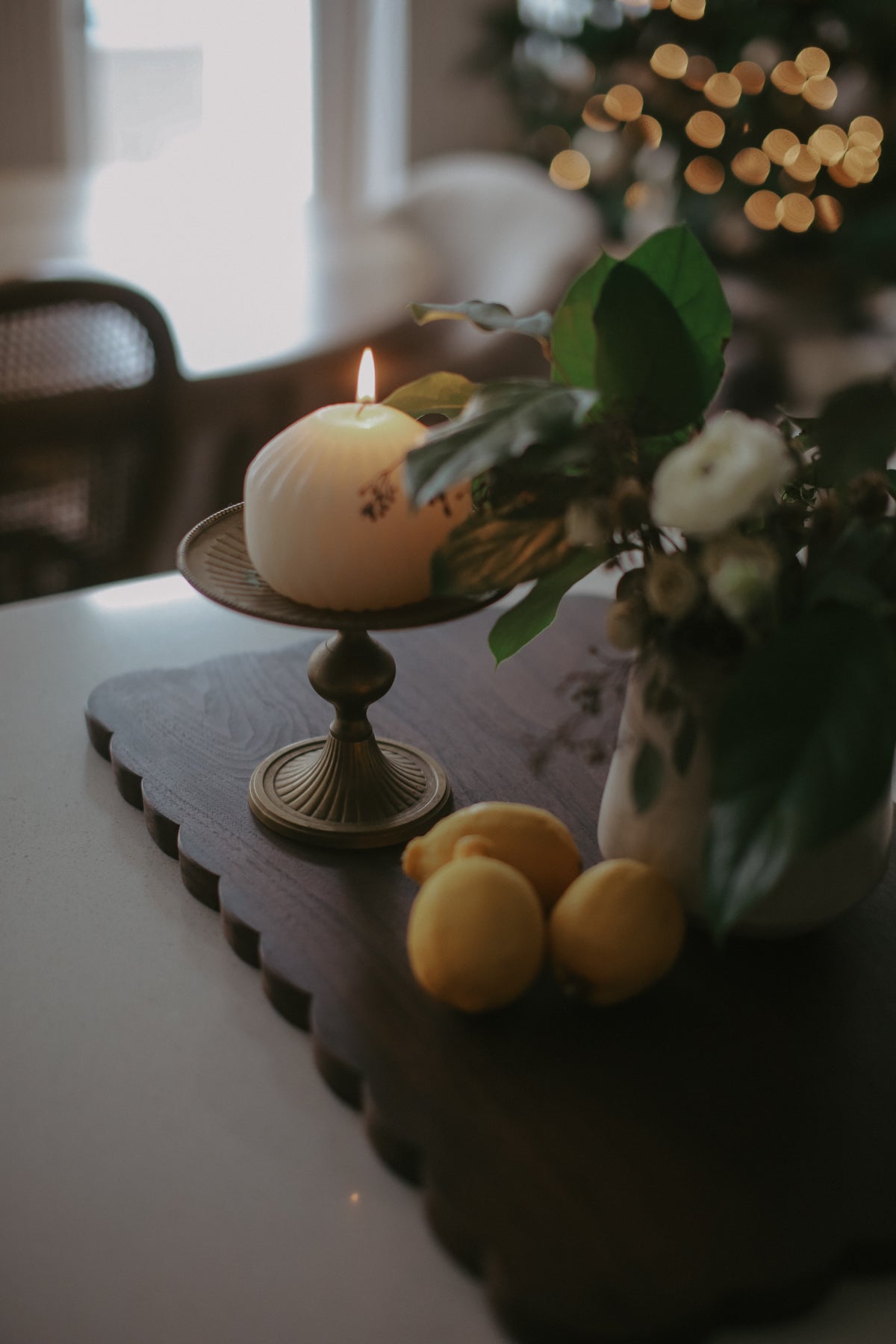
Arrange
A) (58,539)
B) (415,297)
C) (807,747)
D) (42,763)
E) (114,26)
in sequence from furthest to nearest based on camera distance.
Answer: (114,26) < (415,297) < (58,539) < (42,763) < (807,747)

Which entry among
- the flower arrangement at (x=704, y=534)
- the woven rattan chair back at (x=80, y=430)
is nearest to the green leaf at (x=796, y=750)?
the flower arrangement at (x=704, y=534)

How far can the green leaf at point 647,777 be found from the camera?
56 centimetres

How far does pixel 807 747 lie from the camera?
0.49 m

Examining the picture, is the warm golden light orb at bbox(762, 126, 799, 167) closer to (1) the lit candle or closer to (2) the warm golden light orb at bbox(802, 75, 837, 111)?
(2) the warm golden light orb at bbox(802, 75, 837, 111)

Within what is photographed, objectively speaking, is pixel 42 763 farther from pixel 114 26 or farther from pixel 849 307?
pixel 114 26

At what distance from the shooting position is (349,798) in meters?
0.72

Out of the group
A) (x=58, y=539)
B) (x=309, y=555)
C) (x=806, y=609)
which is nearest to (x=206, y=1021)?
(x=309, y=555)

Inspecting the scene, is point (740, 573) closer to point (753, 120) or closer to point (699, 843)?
point (699, 843)

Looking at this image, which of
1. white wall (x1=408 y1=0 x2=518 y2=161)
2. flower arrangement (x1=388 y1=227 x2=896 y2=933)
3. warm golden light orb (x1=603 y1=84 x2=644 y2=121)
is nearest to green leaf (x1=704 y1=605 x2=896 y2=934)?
flower arrangement (x1=388 y1=227 x2=896 y2=933)

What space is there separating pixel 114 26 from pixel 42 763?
353 cm

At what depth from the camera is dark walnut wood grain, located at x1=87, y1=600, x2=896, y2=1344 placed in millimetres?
471

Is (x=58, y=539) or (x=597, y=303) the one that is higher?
(x=597, y=303)

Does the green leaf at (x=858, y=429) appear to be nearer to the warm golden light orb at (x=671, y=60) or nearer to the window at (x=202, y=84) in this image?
the warm golden light orb at (x=671, y=60)

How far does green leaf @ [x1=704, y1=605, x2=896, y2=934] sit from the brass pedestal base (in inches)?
9.9
